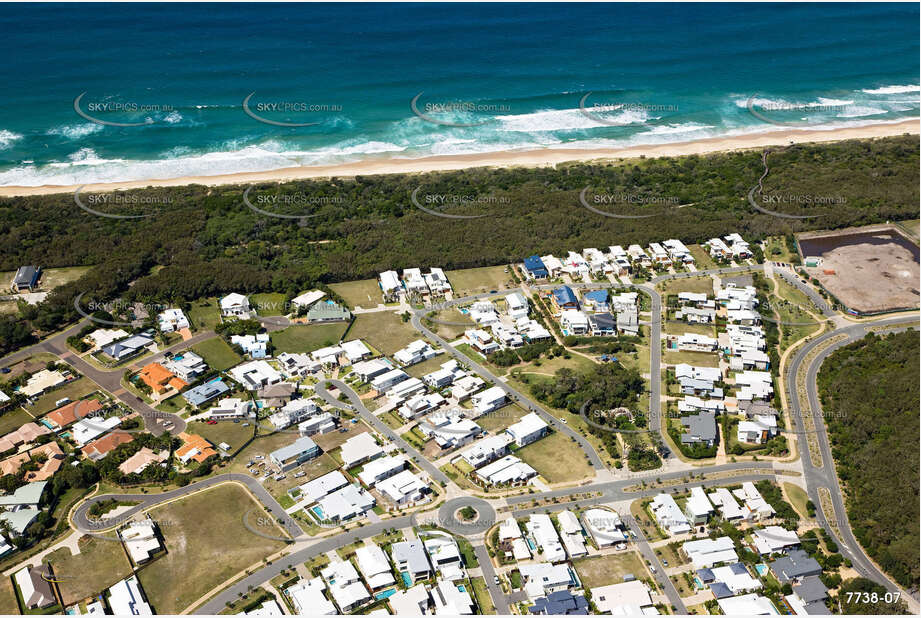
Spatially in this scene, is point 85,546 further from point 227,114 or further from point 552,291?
point 227,114

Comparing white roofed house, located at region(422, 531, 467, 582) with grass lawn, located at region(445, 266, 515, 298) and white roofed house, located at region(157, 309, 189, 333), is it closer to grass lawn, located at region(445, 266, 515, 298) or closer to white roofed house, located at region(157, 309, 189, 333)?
grass lawn, located at region(445, 266, 515, 298)

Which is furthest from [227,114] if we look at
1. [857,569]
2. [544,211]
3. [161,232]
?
[857,569]

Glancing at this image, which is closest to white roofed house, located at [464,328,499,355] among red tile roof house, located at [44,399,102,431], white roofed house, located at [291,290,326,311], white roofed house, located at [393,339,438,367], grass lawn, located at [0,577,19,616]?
white roofed house, located at [393,339,438,367]

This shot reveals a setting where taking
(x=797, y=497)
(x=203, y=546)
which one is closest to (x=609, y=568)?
(x=797, y=497)

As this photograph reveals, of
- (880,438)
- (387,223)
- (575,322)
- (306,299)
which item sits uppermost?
(387,223)

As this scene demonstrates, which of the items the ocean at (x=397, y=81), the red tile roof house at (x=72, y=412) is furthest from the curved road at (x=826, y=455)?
the ocean at (x=397, y=81)

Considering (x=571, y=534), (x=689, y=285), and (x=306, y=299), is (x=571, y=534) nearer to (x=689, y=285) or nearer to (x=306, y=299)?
(x=689, y=285)

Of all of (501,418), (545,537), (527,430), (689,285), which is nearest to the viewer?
(545,537)
